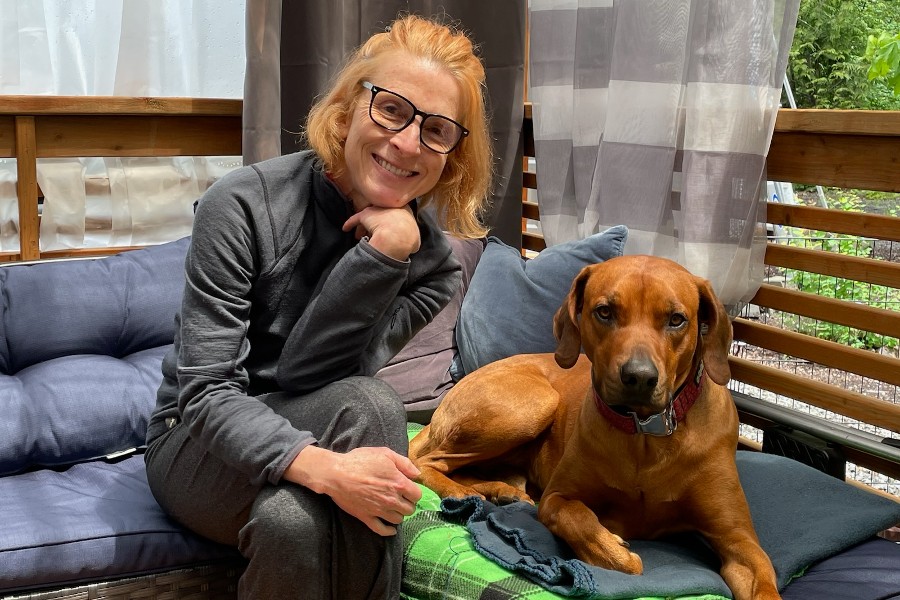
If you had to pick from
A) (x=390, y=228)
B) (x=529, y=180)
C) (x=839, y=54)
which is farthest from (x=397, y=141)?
(x=839, y=54)

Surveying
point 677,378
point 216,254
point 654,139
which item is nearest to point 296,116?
point 654,139

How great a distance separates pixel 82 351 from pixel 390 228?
117 centimetres

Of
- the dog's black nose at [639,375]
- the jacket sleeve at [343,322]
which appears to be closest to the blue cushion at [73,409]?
the jacket sleeve at [343,322]

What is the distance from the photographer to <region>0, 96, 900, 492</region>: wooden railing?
225cm

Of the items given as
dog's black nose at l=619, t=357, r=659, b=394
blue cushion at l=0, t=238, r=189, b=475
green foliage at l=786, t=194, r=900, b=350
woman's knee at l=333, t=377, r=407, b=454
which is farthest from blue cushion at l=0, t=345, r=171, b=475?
green foliage at l=786, t=194, r=900, b=350

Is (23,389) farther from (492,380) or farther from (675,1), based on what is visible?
(675,1)

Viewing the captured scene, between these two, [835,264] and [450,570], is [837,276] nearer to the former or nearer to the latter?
[835,264]

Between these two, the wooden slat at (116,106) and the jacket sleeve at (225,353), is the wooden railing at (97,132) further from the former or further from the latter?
the jacket sleeve at (225,353)

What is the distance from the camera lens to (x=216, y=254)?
1747 mm

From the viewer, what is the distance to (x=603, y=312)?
6.18ft

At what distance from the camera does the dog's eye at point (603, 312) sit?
1.87m

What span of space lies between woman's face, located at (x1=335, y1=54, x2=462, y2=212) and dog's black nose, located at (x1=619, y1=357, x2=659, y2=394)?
561 millimetres

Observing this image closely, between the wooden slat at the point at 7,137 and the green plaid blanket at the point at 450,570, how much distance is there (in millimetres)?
1813

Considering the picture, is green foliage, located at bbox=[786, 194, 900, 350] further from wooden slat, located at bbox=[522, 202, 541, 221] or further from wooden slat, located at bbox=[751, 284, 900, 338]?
wooden slat, located at bbox=[522, 202, 541, 221]
